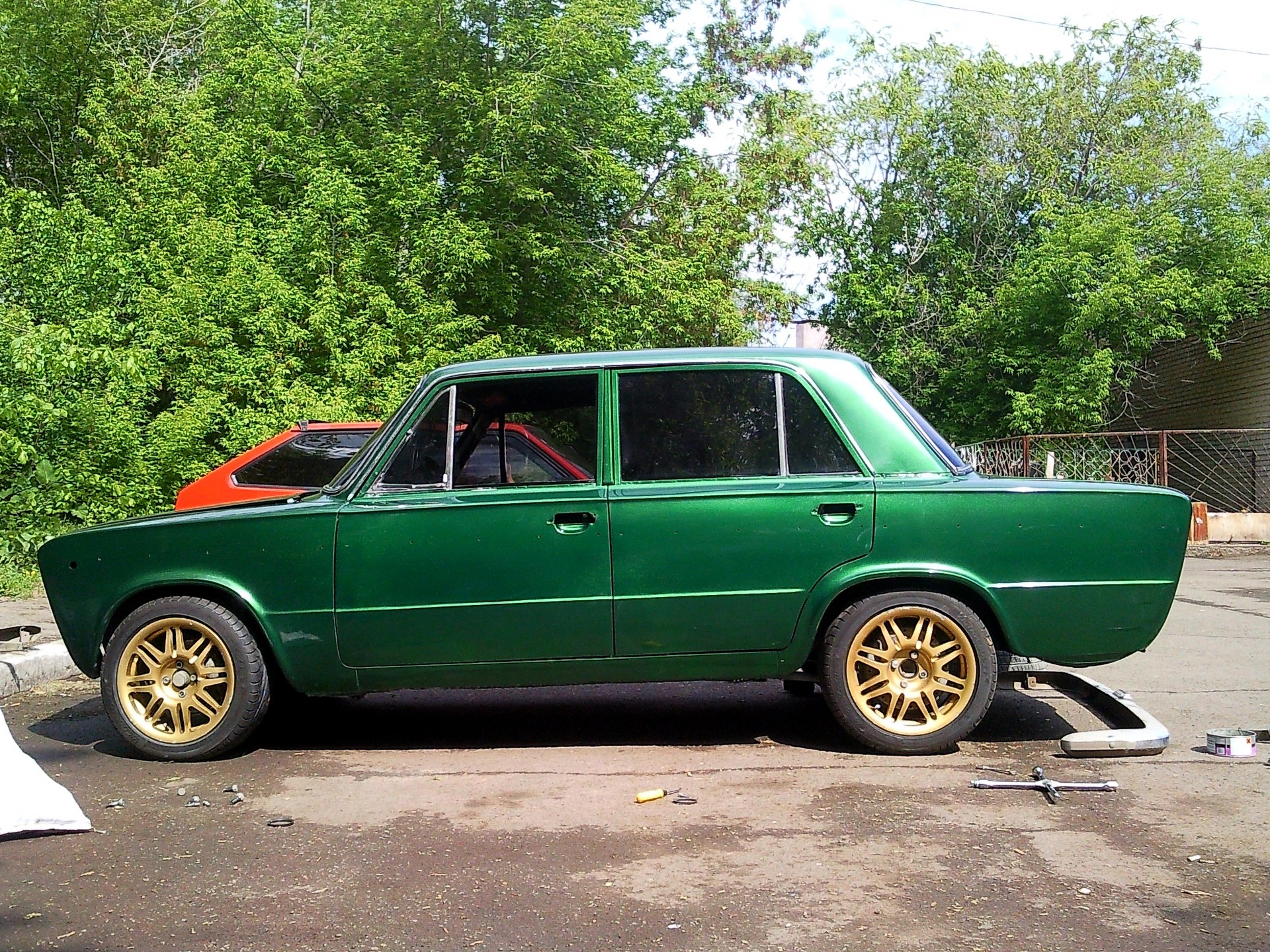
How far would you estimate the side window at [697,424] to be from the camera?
562 cm

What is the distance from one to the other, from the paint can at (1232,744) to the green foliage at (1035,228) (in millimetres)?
22645

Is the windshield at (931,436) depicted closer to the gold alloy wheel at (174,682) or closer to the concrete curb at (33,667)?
the gold alloy wheel at (174,682)

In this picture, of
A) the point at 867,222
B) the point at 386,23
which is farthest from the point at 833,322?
the point at 386,23

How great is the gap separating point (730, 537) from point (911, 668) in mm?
997

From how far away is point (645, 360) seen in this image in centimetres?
578

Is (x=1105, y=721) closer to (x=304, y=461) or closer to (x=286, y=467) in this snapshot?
(x=304, y=461)

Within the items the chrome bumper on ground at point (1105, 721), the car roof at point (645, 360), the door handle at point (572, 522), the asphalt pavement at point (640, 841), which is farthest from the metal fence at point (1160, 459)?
the door handle at point (572, 522)

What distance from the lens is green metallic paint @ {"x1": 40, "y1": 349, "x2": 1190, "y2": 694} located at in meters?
5.50

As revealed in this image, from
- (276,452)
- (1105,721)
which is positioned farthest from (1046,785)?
(276,452)

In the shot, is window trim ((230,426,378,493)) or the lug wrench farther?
window trim ((230,426,378,493))

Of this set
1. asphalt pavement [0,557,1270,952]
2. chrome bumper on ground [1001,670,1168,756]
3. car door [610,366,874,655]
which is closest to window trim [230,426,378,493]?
asphalt pavement [0,557,1270,952]

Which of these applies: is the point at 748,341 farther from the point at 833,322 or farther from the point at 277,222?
the point at 277,222

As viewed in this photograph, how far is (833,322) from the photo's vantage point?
3691 cm

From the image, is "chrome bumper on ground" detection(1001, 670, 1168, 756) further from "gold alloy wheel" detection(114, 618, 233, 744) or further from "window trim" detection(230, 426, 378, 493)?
"window trim" detection(230, 426, 378, 493)
